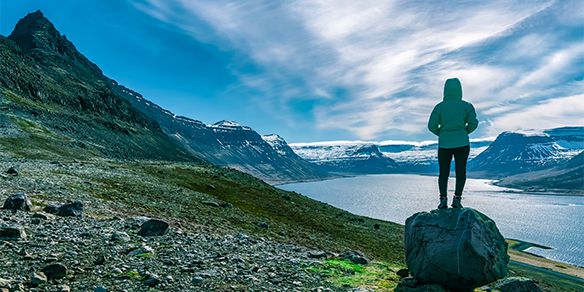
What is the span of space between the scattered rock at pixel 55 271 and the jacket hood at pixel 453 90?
16.4 meters

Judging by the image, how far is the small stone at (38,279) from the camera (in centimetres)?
1171

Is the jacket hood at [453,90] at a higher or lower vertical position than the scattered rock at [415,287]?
higher

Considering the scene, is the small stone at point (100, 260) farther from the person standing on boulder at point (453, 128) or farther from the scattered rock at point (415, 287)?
the person standing on boulder at point (453, 128)

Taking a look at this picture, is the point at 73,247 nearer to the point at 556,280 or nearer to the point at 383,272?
the point at 383,272

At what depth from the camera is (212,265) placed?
1577cm

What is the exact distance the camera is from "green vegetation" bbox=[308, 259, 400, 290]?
15945 mm

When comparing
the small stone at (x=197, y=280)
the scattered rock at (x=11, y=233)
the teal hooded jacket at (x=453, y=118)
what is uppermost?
the teal hooded jacket at (x=453, y=118)

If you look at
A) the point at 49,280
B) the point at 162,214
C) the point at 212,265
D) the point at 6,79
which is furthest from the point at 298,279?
the point at 6,79

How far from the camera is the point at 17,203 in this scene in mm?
20406

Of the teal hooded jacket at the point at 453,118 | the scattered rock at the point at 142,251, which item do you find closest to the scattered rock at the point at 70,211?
the scattered rock at the point at 142,251

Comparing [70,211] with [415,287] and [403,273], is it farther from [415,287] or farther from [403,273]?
[415,287]

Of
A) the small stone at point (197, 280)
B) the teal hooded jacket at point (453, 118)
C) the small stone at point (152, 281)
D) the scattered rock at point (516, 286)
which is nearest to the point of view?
the small stone at point (152, 281)

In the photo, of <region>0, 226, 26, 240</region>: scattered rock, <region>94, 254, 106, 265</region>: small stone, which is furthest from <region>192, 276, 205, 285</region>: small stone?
<region>0, 226, 26, 240</region>: scattered rock

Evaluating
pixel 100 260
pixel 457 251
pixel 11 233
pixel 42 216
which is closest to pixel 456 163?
pixel 457 251
